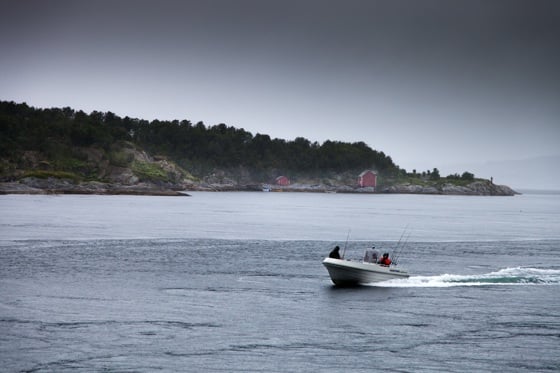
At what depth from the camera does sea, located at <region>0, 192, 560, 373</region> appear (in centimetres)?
3228

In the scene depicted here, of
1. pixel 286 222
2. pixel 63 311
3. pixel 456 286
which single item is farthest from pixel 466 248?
pixel 63 311

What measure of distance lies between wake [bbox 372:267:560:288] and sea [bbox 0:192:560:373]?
A: 16cm

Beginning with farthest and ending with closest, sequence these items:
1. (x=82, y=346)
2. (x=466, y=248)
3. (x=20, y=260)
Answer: (x=466, y=248) < (x=20, y=260) < (x=82, y=346)

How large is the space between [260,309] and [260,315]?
166 centimetres

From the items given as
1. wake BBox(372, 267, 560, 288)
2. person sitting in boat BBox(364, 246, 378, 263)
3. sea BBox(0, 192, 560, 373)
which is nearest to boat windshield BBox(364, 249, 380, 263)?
person sitting in boat BBox(364, 246, 378, 263)

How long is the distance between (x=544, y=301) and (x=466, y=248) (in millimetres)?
34432

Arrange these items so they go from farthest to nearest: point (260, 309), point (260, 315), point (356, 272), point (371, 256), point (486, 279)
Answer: point (486, 279)
point (371, 256)
point (356, 272)
point (260, 309)
point (260, 315)

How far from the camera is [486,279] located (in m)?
56.1

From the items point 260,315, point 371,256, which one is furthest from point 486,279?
point 260,315

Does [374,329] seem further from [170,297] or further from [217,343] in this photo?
[170,297]

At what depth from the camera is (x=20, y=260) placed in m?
59.8

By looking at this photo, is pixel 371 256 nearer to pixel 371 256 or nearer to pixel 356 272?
pixel 371 256

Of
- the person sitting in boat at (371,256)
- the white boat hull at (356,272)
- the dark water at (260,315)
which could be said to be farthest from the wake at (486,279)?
the person sitting in boat at (371,256)

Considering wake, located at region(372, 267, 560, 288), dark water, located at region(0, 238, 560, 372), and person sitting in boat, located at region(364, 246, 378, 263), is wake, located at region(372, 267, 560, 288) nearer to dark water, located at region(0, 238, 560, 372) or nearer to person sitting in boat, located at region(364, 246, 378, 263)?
dark water, located at region(0, 238, 560, 372)
